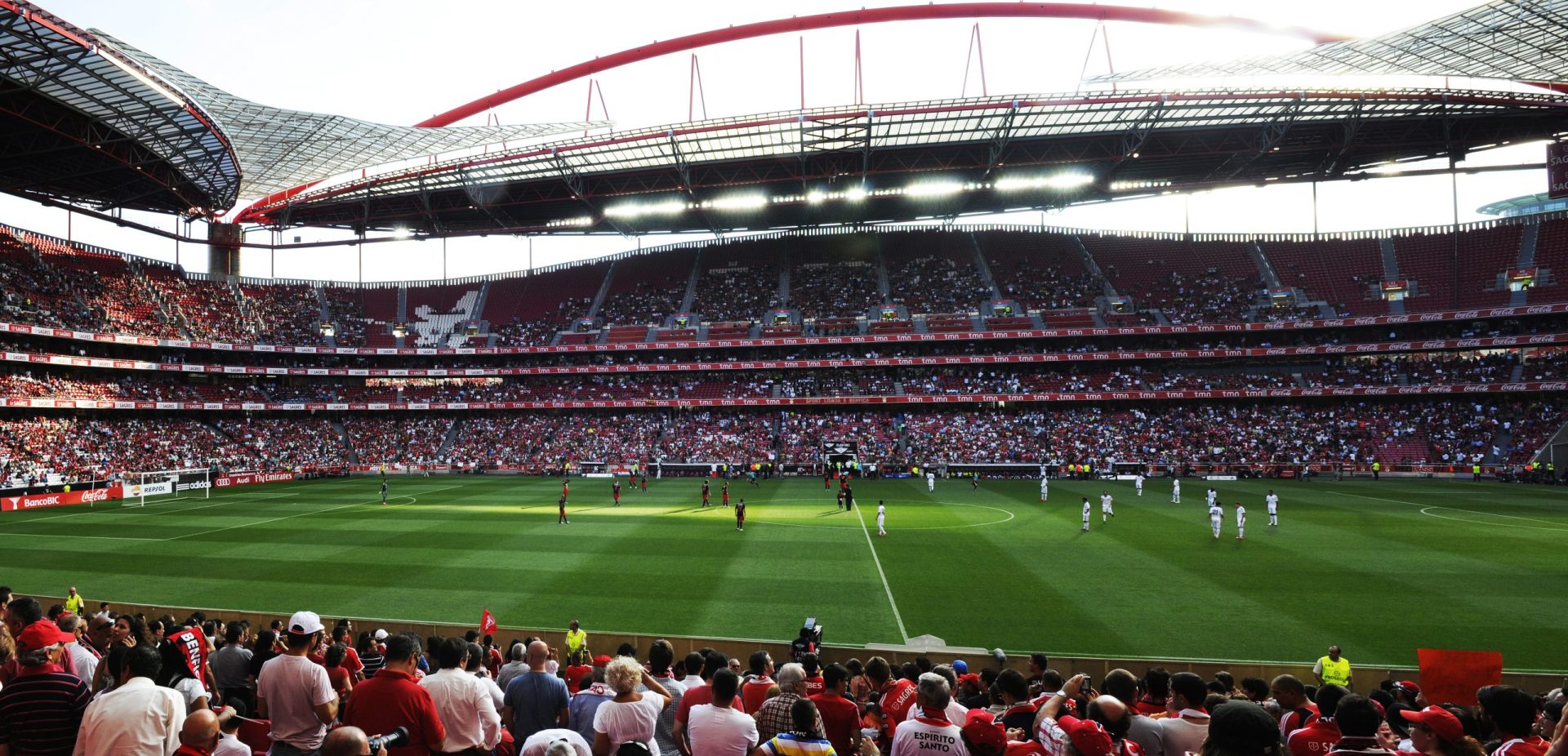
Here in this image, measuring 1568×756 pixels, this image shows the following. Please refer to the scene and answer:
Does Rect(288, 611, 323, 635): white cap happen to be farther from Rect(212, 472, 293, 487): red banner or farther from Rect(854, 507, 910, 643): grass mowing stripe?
Rect(212, 472, 293, 487): red banner

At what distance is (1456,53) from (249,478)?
2833 inches

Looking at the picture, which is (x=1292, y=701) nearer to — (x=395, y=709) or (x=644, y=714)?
(x=644, y=714)

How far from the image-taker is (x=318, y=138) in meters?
42.9

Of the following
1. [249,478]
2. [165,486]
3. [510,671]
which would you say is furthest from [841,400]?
[510,671]

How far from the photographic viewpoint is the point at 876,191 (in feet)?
190

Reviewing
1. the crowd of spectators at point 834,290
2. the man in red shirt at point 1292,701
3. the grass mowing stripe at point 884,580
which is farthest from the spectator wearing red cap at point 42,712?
the crowd of spectators at point 834,290

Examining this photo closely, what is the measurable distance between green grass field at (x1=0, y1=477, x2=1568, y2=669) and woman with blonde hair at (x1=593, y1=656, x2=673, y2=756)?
979cm

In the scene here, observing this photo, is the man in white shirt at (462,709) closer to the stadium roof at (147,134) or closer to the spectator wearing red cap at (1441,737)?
the spectator wearing red cap at (1441,737)

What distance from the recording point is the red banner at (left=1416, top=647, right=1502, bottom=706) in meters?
8.51

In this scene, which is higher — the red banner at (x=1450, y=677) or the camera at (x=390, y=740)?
the camera at (x=390, y=740)

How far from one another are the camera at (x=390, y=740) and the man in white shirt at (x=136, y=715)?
46.3 inches

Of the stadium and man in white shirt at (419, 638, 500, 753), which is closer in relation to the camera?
man in white shirt at (419, 638, 500, 753)

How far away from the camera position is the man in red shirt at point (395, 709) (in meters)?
4.90

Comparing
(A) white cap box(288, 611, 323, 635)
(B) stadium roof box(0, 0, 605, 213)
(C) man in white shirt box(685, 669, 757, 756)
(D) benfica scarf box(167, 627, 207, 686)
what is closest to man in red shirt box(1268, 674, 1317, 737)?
(C) man in white shirt box(685, 669, 757, 756)
